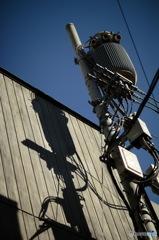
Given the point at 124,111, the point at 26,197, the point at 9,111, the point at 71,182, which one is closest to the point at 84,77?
the point at 124,111

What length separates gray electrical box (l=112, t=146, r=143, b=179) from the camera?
453cm

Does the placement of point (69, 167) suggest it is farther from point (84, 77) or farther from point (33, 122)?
point (84, 77)

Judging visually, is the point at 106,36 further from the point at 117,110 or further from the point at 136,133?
the point at 136,133

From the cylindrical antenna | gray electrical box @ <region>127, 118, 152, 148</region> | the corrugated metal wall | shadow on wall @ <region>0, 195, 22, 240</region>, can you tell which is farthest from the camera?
the cylindrical antenna

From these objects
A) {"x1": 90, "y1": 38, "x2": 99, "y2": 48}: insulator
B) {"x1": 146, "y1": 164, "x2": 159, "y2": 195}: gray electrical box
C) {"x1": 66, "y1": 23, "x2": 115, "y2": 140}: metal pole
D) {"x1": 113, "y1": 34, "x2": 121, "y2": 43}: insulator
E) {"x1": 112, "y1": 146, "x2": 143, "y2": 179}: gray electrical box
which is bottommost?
{"x1": 146, "y1": 164, "x2": 159, "y2": 195}: gray electrical box

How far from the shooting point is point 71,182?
5.90 meters

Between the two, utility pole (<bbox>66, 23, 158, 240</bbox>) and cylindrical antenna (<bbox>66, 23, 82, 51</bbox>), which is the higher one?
cylindrical antenna (<bbox>66, 23, 82, 51</bbox>)

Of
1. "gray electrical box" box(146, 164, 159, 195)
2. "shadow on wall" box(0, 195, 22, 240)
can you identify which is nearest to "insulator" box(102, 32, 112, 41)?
"gray electrical box" box(146, 164, 159, 195)

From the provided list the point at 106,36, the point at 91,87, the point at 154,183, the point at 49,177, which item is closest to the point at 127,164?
the point at 154,183

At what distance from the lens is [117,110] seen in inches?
219

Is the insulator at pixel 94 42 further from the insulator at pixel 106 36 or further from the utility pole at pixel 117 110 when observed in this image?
the insulator at pixel 106 36

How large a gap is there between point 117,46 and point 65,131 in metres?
2.46

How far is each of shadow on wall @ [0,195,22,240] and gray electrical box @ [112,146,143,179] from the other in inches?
68.6

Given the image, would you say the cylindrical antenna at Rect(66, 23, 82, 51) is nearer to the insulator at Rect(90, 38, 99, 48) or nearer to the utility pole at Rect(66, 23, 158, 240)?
the utility pole at Rect(66, 23, 158, 240)
